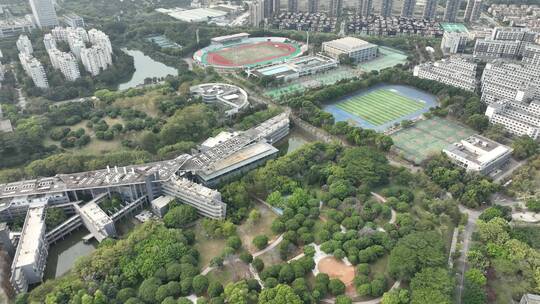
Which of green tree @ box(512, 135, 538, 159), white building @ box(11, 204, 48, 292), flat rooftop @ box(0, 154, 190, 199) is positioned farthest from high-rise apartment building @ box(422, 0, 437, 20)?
white building @ box(11, 204, 48, 292)

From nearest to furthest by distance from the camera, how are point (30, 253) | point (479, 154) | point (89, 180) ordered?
point (30, 253)
point (89, 180)
point (479, 154)

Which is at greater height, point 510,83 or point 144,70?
point 510,83

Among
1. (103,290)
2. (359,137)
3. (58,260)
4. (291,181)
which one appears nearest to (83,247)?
(58,260)

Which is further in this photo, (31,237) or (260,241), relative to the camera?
(260,241)

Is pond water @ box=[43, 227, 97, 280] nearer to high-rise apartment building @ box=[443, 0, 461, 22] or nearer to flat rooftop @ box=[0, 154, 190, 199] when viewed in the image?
flat rooftop @ box=[0, 154, 190, 199]

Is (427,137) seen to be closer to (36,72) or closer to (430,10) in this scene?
(36,72)

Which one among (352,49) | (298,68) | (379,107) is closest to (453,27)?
(352,49)

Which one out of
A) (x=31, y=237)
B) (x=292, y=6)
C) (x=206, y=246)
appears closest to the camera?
(x=31, y=237)
